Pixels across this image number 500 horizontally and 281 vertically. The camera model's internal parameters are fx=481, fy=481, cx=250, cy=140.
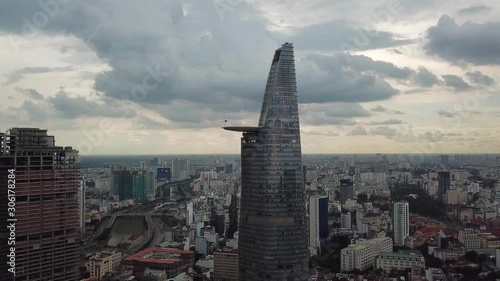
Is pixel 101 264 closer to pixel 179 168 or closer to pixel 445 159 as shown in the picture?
pixel 445 159

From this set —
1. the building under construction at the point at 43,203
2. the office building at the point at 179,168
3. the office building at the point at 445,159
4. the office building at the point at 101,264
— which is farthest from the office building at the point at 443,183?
the building under construction at the point at 43,203

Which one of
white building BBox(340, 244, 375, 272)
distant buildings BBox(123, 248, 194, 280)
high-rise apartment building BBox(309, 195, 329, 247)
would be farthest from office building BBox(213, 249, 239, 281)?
high-rise apartment building BBox(309, 195, 329, 247)

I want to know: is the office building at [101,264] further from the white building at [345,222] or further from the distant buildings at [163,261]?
the white building at [345,222]

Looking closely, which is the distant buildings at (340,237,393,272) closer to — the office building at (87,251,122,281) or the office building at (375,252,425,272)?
the office building at (375,252,425,272)

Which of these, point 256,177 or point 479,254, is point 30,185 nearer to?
point 256,177

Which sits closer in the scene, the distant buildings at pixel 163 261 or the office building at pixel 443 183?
the distant buildings at pixel 163 261

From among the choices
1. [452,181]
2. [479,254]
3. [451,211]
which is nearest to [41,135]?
[479,254]

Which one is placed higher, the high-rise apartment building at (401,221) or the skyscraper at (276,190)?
the skyscraper at (276,190)
